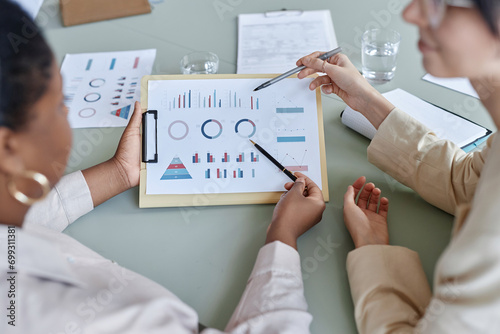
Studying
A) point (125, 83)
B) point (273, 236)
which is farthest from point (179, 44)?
point (273, 236)

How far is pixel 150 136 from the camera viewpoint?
105 cm

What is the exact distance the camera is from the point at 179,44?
1.45 metres

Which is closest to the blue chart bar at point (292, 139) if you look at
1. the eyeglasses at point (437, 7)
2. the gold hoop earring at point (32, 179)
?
the eyeglasses at point (437, 7)

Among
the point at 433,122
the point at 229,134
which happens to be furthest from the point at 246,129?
the point at 433,122

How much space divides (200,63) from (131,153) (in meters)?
0.40

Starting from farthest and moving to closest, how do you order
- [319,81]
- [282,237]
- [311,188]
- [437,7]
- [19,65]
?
[319,81] → [311,188] → [282,237] → [437,7] → [19,65]

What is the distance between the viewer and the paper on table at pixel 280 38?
1355mm

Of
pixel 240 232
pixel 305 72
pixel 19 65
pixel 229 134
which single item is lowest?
pixel 240 232

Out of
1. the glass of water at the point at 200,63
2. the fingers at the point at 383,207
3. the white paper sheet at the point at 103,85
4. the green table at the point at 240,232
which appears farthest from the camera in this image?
the glass of water at the point at 200,63

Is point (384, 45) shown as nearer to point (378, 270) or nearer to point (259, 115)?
point (259, 115)

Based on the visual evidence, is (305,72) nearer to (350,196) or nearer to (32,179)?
(350,196)

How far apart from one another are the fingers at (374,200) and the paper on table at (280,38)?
0.50 meters

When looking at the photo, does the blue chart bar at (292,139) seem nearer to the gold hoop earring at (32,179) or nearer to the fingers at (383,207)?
the fingers at (383,207)

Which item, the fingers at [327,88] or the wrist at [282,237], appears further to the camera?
the fingers at [327,88]
